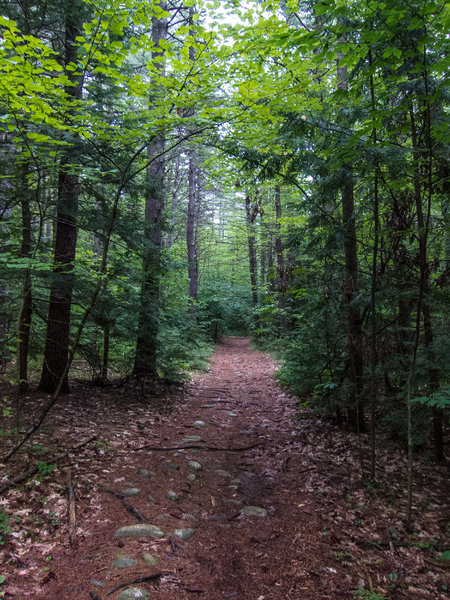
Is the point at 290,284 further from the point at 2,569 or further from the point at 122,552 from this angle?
the point at 2,569

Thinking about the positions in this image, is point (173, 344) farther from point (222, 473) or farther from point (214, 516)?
point (214, 516)

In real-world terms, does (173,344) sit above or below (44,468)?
above

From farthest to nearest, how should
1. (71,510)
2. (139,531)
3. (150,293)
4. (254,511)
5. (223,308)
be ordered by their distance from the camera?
(223,308), (150,293), (254,511), (71,510), (139,531)

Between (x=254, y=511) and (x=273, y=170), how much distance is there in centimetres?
540

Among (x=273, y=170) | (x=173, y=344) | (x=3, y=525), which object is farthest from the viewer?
(x=173, y=344)

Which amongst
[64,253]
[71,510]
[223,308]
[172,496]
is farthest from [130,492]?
[223,308]

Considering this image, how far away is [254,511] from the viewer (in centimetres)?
397

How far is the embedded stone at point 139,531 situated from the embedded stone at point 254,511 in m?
1.05

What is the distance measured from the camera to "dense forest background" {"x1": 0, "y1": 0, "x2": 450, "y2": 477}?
3.99m

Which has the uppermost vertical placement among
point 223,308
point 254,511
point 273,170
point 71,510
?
point 273,170

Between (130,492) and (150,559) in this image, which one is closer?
(150,559)

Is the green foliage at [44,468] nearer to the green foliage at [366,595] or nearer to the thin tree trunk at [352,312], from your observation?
the green foliage at [366,595]

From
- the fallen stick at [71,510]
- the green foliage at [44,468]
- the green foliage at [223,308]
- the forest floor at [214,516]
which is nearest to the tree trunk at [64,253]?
the forest floor at [214,516]

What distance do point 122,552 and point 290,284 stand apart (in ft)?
15.7
